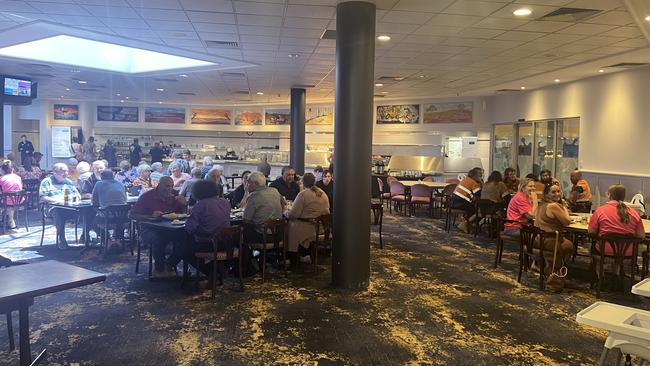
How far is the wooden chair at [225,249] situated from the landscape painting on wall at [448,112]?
1118 centimetres

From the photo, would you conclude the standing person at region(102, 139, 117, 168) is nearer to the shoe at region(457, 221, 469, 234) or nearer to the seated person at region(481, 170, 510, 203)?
the shoe at region(457, 221, 469, 234)

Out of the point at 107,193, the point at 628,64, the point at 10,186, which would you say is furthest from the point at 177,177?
the point at 628,64

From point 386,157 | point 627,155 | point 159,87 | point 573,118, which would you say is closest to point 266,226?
point 627,155

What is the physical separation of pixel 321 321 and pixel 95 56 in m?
9.05

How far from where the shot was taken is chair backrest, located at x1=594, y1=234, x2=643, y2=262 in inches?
204

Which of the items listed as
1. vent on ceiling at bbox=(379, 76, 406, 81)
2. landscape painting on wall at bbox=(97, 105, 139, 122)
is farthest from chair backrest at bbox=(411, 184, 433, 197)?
landscape painting on wall at bbox=(97, 105, 139, 122)

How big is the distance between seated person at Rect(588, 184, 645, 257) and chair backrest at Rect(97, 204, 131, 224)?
602cm

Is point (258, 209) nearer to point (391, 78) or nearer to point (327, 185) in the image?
point (327, 185)

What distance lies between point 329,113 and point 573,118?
8.32 meters

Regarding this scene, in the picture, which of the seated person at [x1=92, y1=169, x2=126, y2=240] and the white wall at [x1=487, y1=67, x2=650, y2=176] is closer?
the seated person at [x1=92, y1=169, x2=126, y2=240]

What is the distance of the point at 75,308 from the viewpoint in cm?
480

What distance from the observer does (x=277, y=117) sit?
18.2 meters

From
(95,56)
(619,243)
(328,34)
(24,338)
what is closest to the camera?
(24,338)

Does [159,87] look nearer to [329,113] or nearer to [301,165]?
[301,165]
